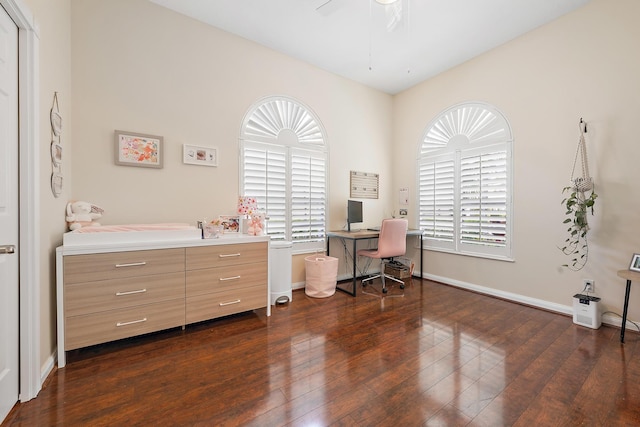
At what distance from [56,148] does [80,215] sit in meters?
0.57

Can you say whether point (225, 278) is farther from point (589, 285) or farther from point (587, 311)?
point (589, 285)

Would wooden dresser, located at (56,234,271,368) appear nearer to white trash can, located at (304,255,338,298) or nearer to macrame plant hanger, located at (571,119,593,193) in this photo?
white trash can, located at (304,255,338,298)

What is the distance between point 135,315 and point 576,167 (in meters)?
4.23

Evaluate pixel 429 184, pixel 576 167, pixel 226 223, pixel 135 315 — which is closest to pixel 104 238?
pixel 135 315

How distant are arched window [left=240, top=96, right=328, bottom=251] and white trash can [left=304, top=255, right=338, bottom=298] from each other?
1.27 feet

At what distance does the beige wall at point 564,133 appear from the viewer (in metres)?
2.50

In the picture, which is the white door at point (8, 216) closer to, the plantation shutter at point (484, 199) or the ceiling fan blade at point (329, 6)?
the ceiling fan blade at point (329, 6)

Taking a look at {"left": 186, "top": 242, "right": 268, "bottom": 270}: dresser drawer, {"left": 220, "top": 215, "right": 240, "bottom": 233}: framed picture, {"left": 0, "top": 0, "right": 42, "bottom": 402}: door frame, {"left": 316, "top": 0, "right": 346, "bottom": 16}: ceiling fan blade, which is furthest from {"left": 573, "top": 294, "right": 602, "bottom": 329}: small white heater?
{"left": 0, "top": 0, "right": 42, "bottom": 402}: door frame

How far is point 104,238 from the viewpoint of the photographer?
6.84 feet

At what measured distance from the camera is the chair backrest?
11.4 ft

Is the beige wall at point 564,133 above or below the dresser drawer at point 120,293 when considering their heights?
above

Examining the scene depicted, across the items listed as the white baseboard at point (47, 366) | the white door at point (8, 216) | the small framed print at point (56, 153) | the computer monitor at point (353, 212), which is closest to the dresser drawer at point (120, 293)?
the white baseboard at point (47, 366)

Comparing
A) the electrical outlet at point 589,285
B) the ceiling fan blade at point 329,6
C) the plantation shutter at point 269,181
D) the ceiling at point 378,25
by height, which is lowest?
the electrical outlet at point 589,285

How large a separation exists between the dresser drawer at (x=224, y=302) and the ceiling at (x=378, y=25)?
9.01 feet
